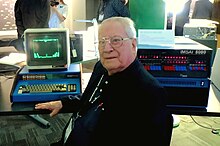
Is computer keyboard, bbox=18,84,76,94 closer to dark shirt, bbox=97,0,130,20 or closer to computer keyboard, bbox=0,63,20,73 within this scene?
computer keyboard, bbox=0,63,20,73

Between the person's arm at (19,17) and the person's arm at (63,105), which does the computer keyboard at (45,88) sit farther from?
the person's arm at (19,17)

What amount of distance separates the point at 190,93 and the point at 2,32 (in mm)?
4344

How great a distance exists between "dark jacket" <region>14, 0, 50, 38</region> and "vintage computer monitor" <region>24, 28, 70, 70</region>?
165cm

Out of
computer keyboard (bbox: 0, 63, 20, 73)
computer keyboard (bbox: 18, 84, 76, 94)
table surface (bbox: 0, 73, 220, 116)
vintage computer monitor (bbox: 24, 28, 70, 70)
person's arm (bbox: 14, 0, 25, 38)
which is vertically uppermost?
A: person's arm (bbox: 14, 0, 25, 38)

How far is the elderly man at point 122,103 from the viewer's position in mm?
1116

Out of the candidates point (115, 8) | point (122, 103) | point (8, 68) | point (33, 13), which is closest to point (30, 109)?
point (122, 103)

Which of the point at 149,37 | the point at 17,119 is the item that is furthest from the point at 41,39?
the point at 17,119

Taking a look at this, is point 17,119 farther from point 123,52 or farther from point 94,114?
point 123,52

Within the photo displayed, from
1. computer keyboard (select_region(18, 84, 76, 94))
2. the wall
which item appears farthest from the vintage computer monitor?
the wall

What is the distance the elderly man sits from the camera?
3.66ft

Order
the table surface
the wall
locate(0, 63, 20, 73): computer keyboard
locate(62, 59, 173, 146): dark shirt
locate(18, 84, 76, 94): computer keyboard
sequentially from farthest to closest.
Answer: the wall
locate(0, 63, 20, 73): computer keyboard
locate(18, 84, 76, 94): computer keyboard
the table surface
locate(62, 59, 173, 146): dark shirt

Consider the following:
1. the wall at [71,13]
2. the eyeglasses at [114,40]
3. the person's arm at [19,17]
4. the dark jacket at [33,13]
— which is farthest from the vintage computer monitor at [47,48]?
the wall at [71,13]

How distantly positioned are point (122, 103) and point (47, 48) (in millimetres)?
814

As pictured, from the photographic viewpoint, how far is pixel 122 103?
119cm
